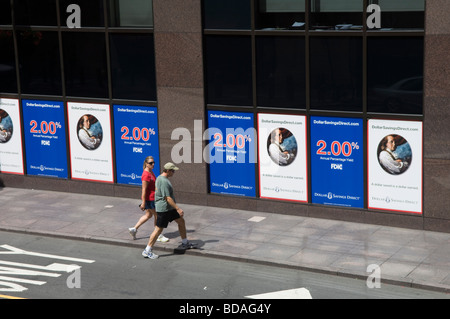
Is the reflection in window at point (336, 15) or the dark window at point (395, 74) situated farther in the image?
the reflection in window at point (336, 15)

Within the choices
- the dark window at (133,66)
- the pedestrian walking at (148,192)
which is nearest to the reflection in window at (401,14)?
the pedestrian walking at (148,192)

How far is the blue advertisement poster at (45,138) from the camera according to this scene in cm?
1973

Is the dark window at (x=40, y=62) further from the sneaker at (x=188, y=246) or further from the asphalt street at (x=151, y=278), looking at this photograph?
the sneaker at (x=188, y=246)

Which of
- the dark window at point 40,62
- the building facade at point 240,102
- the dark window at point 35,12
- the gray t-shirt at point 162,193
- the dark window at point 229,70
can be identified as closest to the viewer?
the gray t-shirt at point 162,193

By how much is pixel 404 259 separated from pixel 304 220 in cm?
325

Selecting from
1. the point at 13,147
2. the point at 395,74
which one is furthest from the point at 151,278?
the point at 13,147

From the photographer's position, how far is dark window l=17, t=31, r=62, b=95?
19.2 meters

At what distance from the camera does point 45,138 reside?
20000 millimetres

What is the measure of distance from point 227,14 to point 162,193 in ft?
16.0

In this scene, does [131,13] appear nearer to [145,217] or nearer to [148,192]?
[148,192]

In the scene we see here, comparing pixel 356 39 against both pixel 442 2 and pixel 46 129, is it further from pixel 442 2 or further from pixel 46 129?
pixel 46 129

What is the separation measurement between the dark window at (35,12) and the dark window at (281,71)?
553 cm

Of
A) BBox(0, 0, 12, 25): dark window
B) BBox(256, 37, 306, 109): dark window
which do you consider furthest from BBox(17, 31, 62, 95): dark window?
BBox(256, 37, 306, 109): dark window

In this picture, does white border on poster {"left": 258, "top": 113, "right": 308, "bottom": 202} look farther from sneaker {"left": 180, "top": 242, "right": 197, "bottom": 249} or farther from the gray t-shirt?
the gray t-shirt
